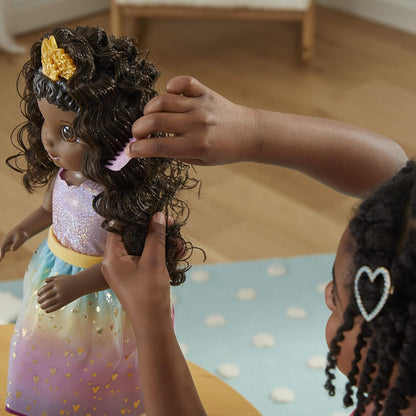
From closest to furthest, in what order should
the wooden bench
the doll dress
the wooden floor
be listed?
the doll dress < the wooden floor < the wooden bench

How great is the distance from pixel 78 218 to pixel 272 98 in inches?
63.1

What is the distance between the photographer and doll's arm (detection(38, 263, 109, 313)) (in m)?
0.93

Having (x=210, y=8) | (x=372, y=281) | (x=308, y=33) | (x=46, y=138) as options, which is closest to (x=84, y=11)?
(x=210, y=8)

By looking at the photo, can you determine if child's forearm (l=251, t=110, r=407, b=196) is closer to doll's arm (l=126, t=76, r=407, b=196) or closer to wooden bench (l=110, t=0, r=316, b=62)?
doll's arm (l=126, t=76, r=407, b=196)

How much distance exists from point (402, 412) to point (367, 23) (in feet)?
8.47

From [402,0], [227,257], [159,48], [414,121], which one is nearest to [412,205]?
[227,257]

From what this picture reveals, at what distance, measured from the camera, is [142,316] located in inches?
31.0

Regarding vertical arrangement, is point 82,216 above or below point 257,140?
below

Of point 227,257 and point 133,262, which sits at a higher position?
point 133,262

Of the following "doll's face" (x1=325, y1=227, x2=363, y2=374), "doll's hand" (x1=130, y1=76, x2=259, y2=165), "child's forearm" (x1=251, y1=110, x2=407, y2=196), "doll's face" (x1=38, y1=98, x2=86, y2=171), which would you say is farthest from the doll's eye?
"doll's face" (x1=325, y1=227, x2=363, y2=374)

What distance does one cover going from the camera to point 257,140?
90cm

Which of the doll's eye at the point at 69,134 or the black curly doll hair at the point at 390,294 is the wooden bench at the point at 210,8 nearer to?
the doll's eye at the point at 69,134

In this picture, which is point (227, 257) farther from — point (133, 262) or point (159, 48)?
point (159, 48)

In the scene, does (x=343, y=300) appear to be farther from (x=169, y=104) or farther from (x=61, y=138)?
(x=61, y=138)
